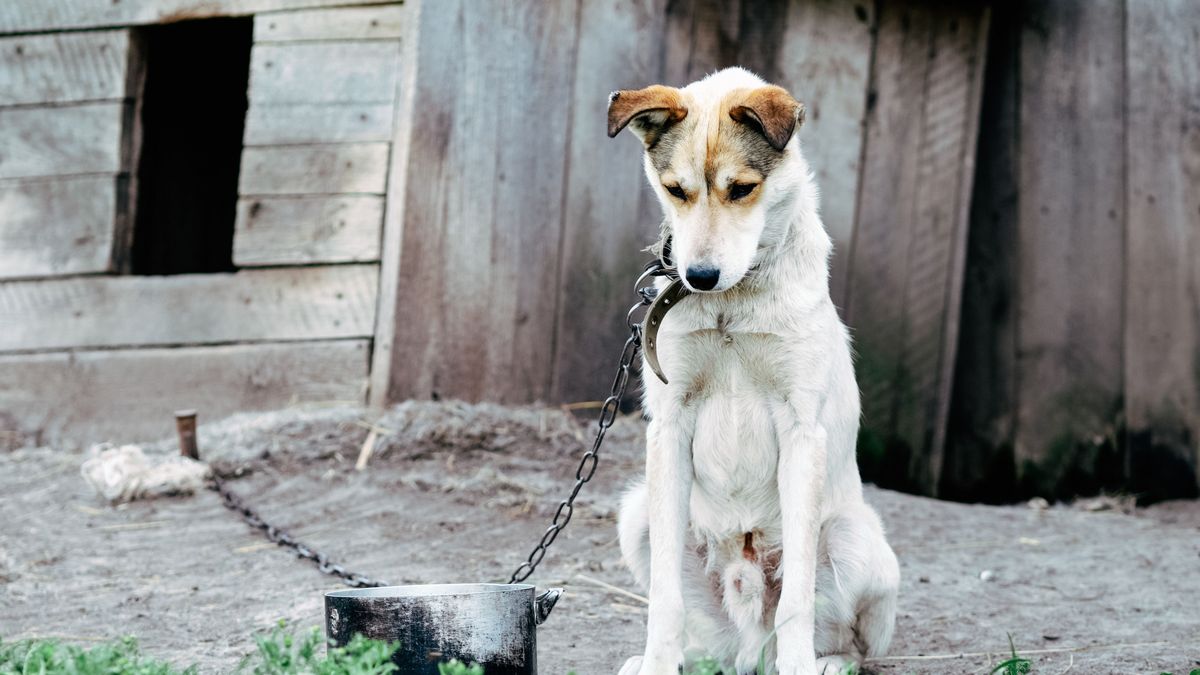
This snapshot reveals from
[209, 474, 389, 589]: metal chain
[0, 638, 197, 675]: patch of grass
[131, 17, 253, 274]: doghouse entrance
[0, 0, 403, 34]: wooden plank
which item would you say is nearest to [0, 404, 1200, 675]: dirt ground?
[209, 474, 389, 589]: metal chain

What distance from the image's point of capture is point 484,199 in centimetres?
557

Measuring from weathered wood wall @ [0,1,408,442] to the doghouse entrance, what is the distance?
76 centimetres

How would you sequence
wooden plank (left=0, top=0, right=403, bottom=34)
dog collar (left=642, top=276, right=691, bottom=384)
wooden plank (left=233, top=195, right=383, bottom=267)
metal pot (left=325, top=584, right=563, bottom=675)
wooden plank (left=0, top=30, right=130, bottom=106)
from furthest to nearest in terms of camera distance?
wooden plank (left=0, top=30, right=130, bottom=106) → wooden plank (left=0, top=0, right=403, bottom=34) → wooden plank (left=233, top=195, right=383, bottom=267) → dog collar (left=642, top=276, right=691, bottom=384) → metal pot (left=325, top=584, right=563, bottom=675)

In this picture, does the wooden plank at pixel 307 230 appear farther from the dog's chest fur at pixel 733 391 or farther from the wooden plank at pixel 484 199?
the dog's chest fur at pixel 733 391

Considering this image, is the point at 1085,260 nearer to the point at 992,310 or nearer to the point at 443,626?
the point at 992,310

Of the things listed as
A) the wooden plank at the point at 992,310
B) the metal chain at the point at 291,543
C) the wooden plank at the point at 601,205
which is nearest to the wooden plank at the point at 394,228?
the wooden plank at the point at 601,205

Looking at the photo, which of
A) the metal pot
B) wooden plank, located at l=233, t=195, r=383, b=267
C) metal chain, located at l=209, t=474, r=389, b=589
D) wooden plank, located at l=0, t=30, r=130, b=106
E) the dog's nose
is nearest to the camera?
the metal pot

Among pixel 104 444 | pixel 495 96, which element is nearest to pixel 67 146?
pixel 104 444

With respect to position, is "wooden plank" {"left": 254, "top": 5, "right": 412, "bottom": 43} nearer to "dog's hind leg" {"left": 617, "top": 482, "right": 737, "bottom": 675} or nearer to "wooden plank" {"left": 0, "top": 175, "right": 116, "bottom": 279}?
"wooden plank" {"left": 0, "top": 175, "right": 116, "bottom": 279}

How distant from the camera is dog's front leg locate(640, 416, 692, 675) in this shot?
2879 mm

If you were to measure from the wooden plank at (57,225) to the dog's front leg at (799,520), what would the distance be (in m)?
4.43

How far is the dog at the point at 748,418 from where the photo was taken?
2.88 m

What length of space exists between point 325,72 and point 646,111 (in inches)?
132

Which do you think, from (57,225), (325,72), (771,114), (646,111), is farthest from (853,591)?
(57,225)
